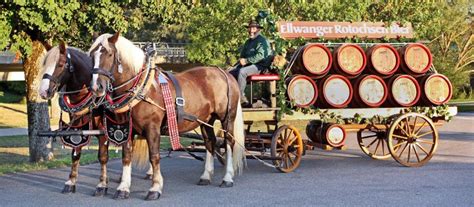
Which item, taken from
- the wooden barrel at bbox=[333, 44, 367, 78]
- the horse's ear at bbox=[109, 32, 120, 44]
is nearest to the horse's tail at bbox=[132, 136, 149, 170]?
the horse's ear at bbox=[109, 32, 120, 44]

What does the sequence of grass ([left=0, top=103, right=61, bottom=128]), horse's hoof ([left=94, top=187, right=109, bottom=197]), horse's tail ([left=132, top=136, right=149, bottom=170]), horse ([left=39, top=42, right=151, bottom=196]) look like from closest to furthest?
horse ([left=39, top=42, right=151, bottom=196]) < horse's hoof ([left=94, top=187, right=109, bottom=197]) < horse's tail ([left=132, top=136, right=149, bottom=170]) < grass ([left=0, top=103, right=61, bottom=128])

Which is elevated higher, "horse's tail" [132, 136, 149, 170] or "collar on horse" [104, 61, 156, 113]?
"collar on horse" [104, 61, 156, 113]

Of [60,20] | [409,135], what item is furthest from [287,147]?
[60,20]

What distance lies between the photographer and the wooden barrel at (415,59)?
457 inches

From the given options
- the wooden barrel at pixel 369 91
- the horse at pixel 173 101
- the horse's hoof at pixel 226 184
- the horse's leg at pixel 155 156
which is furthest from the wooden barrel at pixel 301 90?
the horse's leg at pixel 155 156

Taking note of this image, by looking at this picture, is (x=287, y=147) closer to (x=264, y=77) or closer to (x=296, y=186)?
(x=264, y=77)

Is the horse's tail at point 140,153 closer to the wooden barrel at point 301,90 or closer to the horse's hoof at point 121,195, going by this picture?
the horse's hoof at point 121,195

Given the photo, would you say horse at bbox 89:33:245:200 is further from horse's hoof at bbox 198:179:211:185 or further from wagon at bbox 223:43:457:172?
wagon at bbox 223:43:457:172

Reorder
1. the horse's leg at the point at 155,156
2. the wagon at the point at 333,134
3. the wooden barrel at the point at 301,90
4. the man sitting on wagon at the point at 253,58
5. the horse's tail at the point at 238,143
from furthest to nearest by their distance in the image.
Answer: the wooden barrel at the point at 301,90
the wagon at the point at 333,134
the man sitting on wagon at the point at 253,58
the horse's tail at the point at 238,143
the horse's leg at the point at 155,156

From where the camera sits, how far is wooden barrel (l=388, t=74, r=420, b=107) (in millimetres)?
11461

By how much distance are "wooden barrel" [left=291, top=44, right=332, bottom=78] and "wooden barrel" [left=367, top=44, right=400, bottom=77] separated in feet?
2.68

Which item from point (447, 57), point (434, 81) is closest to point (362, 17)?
point (434, 81)

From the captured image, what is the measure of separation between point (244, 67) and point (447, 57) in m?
37.8

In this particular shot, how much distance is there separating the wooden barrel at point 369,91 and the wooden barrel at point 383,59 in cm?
21
